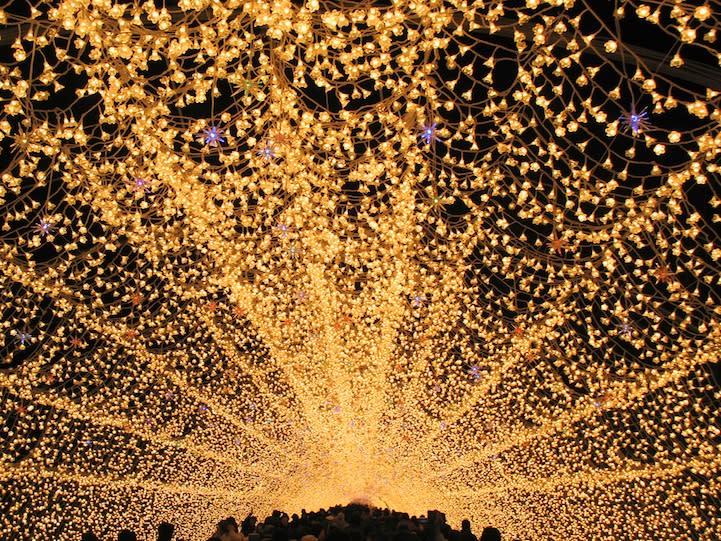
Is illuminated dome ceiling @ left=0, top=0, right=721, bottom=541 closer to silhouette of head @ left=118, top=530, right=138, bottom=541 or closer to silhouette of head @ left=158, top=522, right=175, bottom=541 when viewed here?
silhouette of head @ left=118, top=530, right=138, bottom=541

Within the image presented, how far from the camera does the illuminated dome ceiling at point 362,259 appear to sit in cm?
324

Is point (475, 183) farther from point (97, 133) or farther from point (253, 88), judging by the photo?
point (97, 133)

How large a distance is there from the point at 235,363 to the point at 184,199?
6210 mm

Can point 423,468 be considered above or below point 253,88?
below

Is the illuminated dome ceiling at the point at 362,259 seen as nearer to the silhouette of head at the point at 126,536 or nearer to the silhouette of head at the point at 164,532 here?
the silhouette of head at the point at 126,536

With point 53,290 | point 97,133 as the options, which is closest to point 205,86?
point 97,133

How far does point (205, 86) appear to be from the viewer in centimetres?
330

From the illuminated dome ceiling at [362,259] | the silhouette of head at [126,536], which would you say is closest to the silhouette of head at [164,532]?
the silhouette of head at [126,536]

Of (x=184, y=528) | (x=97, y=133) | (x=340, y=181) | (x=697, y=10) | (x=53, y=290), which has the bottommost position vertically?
(x=184, y=528)

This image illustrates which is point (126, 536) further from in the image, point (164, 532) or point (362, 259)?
point (362, 259)

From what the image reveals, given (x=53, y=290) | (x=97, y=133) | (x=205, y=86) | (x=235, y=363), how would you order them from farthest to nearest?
1. (x=235, y=363)
2. (x=53, y=290)
3. (x=97, y=133)
4. (x=205, y=86)

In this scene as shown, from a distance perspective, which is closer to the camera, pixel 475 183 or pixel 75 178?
pixel 475 183

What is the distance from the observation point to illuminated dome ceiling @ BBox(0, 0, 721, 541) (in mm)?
3238

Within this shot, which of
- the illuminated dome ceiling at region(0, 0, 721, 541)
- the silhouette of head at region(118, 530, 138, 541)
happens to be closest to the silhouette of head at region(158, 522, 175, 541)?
the silhouette of head at region(118, 530, 138, 541)
